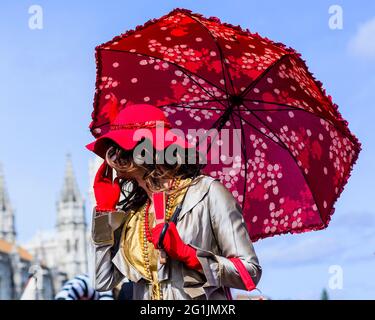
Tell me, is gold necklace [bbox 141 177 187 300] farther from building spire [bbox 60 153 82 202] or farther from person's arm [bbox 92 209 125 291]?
Result: building spire [bbox 60 153 82 202]

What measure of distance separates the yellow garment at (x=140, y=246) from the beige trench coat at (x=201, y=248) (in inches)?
1.1

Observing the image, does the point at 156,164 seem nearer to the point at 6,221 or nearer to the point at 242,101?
the point at 242,101

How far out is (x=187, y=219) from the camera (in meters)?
3.89

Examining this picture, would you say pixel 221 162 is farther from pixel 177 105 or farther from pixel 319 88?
pixel 319 88

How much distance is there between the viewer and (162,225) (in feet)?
12.3

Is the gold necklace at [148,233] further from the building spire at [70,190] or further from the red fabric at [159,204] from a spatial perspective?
the building spire at [70,190]

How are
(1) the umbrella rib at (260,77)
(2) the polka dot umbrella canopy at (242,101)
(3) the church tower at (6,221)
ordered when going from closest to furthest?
1. (2) the polka dot umbrella canopy at (242,101)
2. (1) the umbrella rib at (260,77)
3. (3) the church tower at (6,221)

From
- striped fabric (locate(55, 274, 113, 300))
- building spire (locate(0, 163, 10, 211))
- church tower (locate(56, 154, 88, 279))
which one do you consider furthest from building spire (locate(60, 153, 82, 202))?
striped fabric (locate(55, 274, 113, 300))

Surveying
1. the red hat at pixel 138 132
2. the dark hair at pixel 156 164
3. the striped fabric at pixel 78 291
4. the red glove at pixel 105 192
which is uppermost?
the striped fabric at pixel 78 291

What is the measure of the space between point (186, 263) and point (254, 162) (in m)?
1.26

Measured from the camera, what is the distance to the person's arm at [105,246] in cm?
393

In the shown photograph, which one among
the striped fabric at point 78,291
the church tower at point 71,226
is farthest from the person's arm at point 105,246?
the church tower at point 71,226

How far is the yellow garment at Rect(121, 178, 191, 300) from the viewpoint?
3.90 meters
